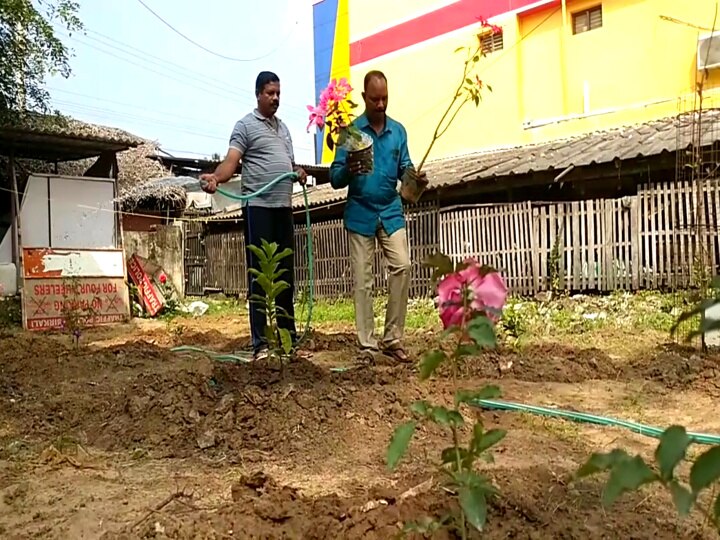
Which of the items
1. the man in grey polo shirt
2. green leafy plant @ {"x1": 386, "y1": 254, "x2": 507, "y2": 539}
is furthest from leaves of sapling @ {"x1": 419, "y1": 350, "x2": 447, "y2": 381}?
the man in grey polo shirt

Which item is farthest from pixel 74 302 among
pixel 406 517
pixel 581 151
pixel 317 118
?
pixel 406 517

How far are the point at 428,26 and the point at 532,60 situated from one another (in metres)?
2.89

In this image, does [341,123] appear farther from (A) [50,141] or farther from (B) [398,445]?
(A) [50,141]

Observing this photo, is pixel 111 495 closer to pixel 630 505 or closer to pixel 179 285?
pixel 630 505

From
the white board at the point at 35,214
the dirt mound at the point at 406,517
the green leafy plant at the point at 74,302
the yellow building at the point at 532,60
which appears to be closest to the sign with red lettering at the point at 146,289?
the green leafy plant at the point at 74,302

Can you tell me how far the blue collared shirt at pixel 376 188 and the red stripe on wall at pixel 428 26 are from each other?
367 inches

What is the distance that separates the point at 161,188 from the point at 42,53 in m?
6.78

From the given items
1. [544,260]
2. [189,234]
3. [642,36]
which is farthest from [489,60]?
[189,234]

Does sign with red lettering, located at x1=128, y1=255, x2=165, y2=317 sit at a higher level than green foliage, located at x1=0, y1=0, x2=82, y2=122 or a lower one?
lower

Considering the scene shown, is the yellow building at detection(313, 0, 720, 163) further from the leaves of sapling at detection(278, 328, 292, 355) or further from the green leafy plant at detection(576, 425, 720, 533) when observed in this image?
the green leafy plant at detection(576, 425, 720, 533)

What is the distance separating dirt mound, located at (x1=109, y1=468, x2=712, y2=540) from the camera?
1786 mm

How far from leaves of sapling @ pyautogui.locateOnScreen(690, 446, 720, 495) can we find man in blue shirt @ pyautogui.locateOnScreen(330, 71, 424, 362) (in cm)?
363

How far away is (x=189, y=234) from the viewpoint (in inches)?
706

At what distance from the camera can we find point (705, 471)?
0.95 meters
